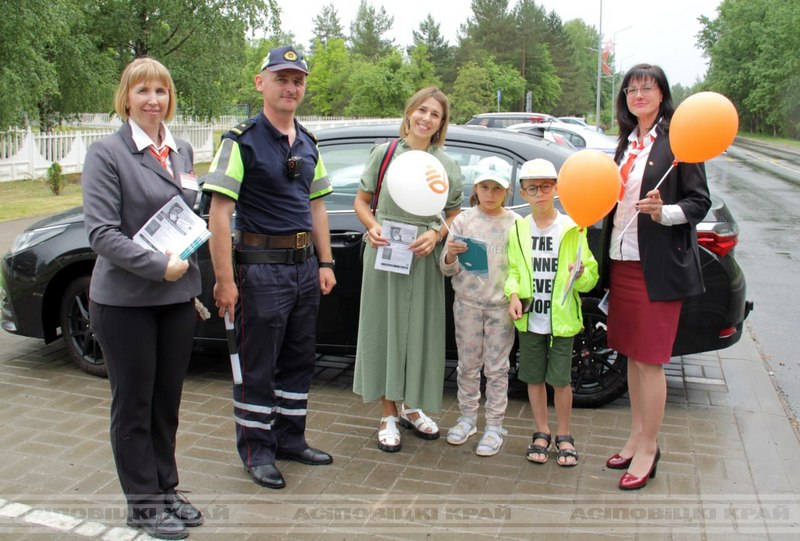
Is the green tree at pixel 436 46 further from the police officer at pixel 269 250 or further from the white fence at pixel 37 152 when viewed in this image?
the police officer at pixel 269 250

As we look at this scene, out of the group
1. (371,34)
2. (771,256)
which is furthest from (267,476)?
(371,34)

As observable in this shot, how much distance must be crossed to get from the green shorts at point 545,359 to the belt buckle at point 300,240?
128 centimetres

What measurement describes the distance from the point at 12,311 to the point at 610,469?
4.20 meters

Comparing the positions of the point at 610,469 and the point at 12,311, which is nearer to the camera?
the point at 610,469

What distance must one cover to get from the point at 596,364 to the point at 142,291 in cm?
294

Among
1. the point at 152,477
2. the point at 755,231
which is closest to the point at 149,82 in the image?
the point at 152,477

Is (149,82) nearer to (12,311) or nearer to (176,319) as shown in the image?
(176,319)

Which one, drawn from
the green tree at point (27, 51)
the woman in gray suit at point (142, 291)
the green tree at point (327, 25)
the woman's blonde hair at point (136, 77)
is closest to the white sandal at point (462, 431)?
the woman in gray suit at point (142, 291)

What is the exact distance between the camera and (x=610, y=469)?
390 cm

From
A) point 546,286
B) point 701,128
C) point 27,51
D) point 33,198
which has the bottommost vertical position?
point 33,198

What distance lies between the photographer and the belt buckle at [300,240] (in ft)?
11.9

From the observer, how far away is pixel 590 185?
338 cm

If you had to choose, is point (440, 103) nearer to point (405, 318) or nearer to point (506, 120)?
point (405, 318)

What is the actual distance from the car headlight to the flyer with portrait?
2637mm
